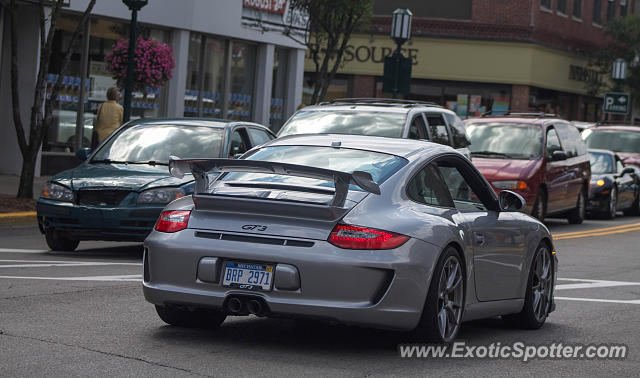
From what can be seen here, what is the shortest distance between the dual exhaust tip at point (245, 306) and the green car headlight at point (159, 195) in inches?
225

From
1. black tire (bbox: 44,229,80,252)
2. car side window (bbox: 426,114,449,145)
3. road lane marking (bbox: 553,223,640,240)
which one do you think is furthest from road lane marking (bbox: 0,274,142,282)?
road lane marking (bbox: 553,223,640,240)

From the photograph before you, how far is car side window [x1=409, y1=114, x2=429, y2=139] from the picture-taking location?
1653 cm

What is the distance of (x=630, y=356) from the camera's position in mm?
8188

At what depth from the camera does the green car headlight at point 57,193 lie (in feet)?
43.1

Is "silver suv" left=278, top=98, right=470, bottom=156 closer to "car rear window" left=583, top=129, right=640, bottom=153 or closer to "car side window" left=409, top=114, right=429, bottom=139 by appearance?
"car side window" left=409, top=114, right=429, bottom=139

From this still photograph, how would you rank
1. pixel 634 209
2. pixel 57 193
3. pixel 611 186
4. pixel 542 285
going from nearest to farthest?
1. pixel 542 285
2. pixel 57 193
3. pixel 611 186
4. pixel 634 209

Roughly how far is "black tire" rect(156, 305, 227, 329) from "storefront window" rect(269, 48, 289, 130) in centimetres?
2467

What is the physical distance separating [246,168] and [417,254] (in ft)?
3.97

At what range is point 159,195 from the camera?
13.0 metres

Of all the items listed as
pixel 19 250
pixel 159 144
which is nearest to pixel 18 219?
pixel 19 250

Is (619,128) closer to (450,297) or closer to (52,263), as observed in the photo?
(52,263)

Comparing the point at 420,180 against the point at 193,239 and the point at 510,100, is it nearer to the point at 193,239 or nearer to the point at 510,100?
the point at 193,239

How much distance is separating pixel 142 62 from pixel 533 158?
303 inches

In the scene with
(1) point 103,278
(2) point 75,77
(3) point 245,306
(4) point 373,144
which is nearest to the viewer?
(3) point 245,306
